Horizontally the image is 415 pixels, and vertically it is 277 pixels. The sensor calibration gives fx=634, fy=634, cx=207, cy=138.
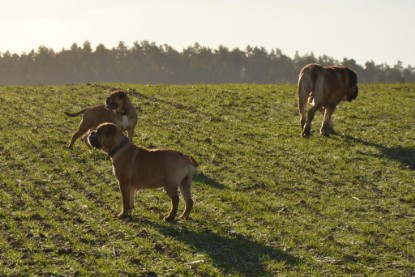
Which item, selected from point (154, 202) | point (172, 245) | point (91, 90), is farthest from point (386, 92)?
point (172, 245)

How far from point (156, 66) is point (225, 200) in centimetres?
9102

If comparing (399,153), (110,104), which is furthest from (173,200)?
(399,153)

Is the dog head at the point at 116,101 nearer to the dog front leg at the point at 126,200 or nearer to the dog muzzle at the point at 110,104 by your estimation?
the dog muzzle at the point at 110,104

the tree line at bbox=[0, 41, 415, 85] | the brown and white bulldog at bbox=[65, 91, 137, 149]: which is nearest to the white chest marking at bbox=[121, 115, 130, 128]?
the brown and white bulldog at bbox=[65, 91, 137, 149]

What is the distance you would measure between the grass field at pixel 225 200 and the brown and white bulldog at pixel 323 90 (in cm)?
60

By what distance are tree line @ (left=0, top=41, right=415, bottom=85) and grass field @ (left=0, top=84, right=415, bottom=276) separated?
7589cm

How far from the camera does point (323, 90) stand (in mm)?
18484

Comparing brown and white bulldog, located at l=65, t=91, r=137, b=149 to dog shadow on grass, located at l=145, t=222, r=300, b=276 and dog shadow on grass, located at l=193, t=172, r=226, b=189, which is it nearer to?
dog shadow on grass, located at l=193, t=172, r=226, b=189

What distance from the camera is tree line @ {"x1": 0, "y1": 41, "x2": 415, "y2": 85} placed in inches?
3797

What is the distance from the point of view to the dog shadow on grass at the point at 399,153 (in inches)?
658

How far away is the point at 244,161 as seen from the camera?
16.3m

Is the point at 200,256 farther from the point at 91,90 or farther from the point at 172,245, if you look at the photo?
the point at 91,90

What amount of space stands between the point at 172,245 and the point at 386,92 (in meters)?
21.5

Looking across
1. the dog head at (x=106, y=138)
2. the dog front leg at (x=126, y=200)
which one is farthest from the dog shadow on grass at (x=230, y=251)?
the dog head at (x=106, y=138)
